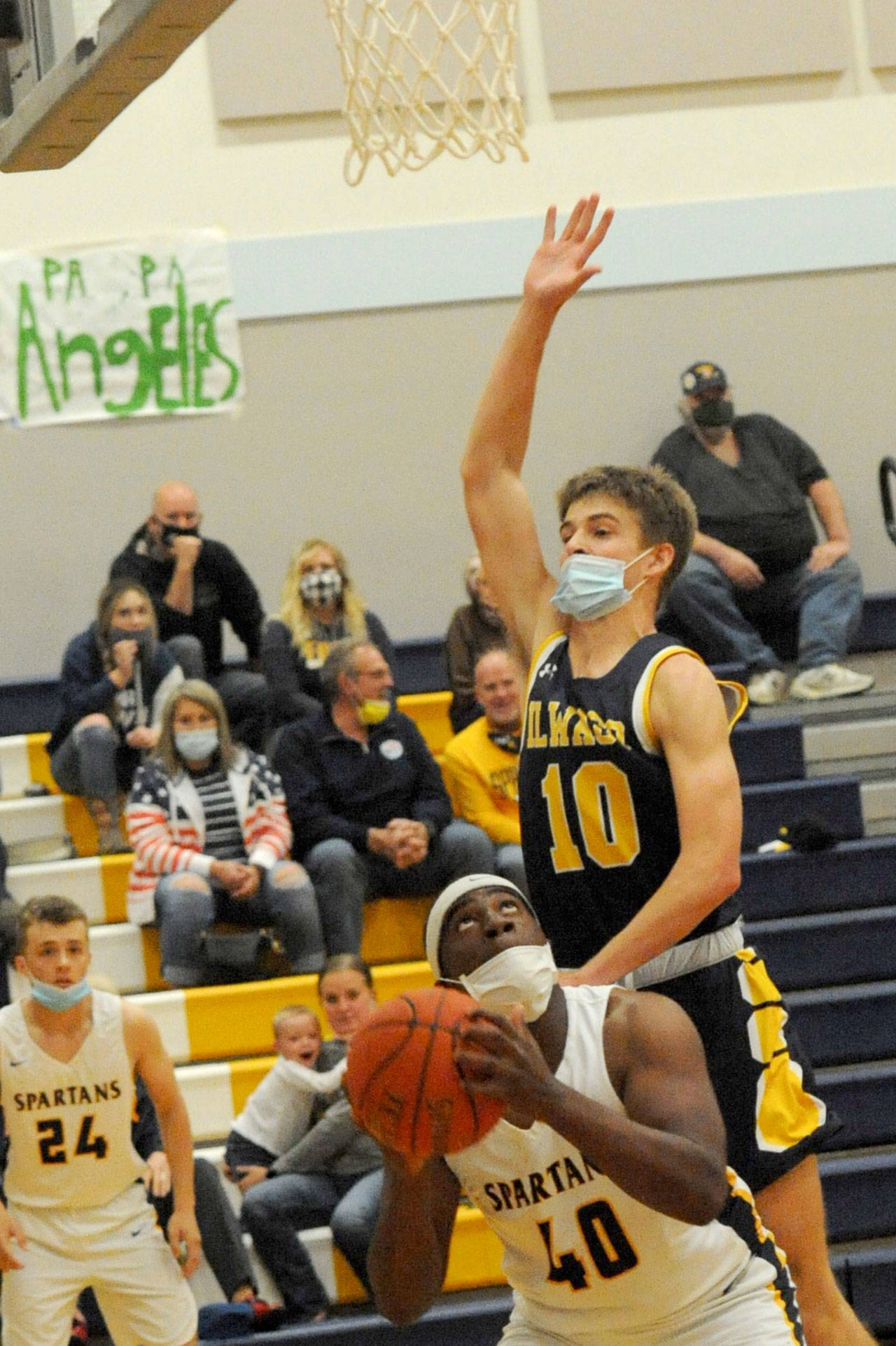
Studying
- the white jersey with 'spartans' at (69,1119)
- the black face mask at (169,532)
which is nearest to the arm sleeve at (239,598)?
the black face mask at (169,532)

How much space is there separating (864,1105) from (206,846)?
253 centimetres

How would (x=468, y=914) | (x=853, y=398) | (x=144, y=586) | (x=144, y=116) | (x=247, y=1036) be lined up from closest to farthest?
(x=468, y=914)
(x=247, y=1036)
(x=144, y=586)
(x=144, y=116)
(x=853, y=398)

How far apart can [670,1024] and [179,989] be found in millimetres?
4386

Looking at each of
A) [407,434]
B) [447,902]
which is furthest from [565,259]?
[407,434]

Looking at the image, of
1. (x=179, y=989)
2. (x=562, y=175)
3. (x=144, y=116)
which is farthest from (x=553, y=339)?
(x=179, y=989)

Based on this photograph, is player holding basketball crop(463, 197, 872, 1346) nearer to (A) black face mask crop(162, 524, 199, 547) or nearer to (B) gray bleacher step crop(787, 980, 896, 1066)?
(B) gray bleacher step crop(787, 980, 896, 1066)

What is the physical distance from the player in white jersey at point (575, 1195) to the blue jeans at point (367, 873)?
157 inches

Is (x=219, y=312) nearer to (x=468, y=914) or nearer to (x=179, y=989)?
(x=179, y=989)

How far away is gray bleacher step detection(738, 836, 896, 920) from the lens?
7250 millimetres

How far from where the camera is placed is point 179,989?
6809 millimetres

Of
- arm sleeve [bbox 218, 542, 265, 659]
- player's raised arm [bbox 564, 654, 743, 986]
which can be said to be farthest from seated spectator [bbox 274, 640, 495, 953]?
player's raised arm [bbox 564, 654, 743, 986]

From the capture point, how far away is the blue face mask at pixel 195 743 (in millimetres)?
6953

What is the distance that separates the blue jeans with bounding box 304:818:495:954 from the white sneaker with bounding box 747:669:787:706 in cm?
170

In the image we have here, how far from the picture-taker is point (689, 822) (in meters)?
3.03
